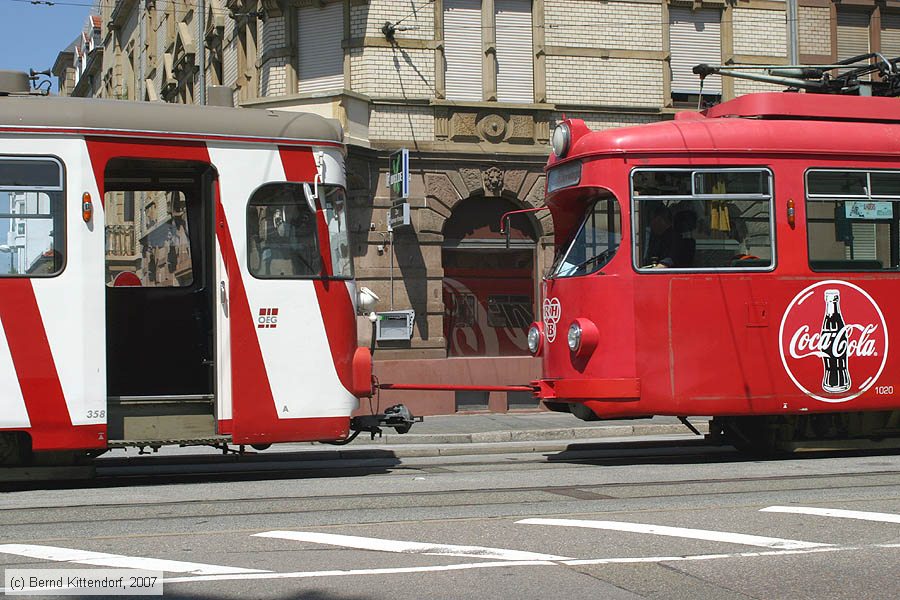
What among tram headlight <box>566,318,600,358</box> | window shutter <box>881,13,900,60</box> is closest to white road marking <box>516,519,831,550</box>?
tram headlight <box>566,318,600,358</box>

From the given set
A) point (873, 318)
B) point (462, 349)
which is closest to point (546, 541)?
point (873, 318)

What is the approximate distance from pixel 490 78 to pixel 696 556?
1728cm

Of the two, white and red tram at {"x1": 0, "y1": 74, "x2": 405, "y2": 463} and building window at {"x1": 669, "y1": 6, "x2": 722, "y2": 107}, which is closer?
white and red tram at {"x1": 0, "y1": 74, "x2": 405, "y2": 463}

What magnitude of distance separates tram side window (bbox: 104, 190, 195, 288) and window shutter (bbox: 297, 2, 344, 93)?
1107cm

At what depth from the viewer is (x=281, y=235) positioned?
36.5 ft

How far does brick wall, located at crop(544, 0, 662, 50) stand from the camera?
944 inches

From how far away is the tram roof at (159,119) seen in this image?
1039 centimetres

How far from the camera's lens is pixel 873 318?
1241cm

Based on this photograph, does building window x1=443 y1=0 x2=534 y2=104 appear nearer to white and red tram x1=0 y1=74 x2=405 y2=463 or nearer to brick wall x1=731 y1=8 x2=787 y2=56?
brick wall x1=731 y1=8 x2=787 y2=56

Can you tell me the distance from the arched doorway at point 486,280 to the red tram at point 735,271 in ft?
34.8

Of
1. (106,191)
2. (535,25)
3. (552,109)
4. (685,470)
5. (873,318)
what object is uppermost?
(535,25)

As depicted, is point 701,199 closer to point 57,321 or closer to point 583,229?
point 583,229

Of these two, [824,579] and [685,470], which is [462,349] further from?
[824,579]

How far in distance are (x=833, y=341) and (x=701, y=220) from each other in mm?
1843
